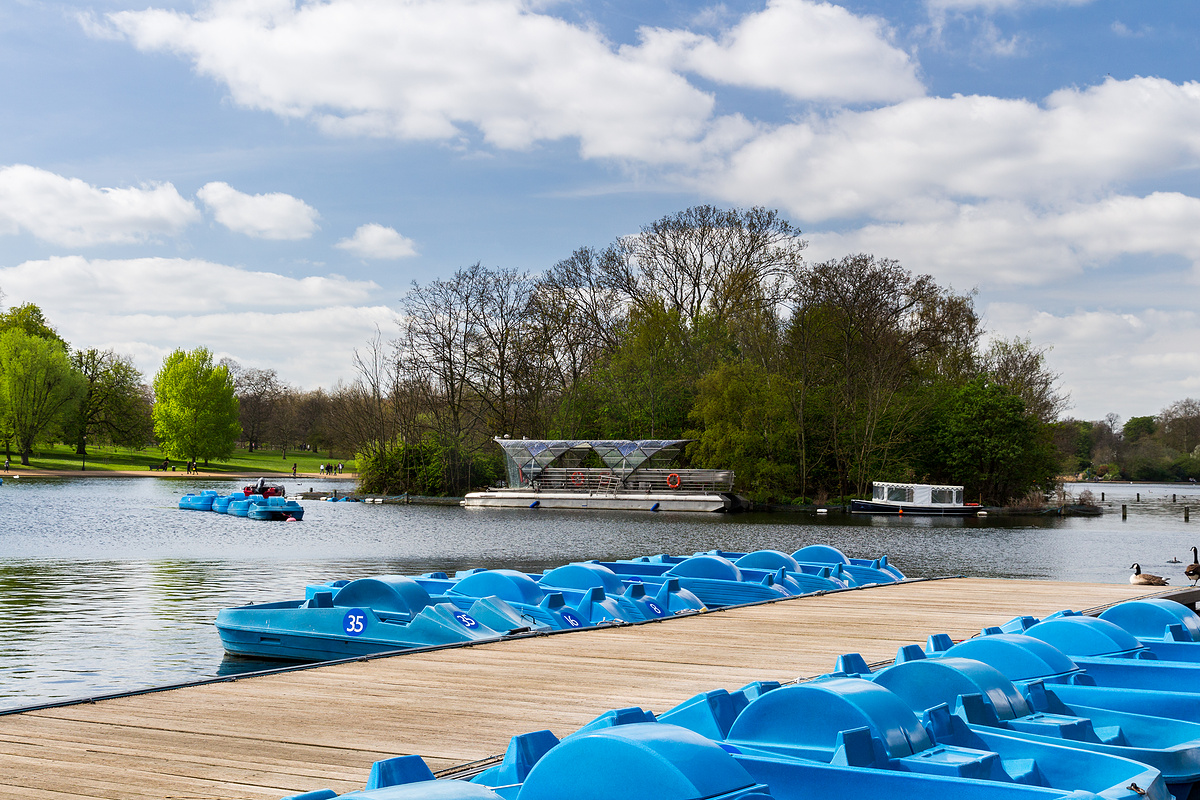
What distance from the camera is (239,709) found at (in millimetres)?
6082

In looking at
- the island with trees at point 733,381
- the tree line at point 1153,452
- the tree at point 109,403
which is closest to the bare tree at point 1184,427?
the tree line at point 1153,452

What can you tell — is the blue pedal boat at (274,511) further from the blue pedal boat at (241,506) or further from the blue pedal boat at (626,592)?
the blue pedal boat at (626,592)

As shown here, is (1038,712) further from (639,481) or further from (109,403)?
(109,403)

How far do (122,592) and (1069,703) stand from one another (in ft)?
58.8

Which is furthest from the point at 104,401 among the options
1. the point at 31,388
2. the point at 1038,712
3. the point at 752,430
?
the point at 1038,712

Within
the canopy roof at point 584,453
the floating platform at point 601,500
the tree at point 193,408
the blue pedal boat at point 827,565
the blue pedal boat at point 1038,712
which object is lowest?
the floating platform at point 601,500

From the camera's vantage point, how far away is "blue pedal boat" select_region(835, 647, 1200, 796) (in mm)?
4703

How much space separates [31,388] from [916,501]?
229 feet

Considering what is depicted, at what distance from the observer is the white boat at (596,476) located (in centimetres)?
5656

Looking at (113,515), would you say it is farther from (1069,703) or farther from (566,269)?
(1069,703)

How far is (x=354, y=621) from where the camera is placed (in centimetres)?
1118

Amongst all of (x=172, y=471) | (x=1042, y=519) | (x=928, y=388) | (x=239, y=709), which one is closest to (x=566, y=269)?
(x=928, y=388)

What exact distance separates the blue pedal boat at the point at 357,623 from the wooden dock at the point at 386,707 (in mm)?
1542

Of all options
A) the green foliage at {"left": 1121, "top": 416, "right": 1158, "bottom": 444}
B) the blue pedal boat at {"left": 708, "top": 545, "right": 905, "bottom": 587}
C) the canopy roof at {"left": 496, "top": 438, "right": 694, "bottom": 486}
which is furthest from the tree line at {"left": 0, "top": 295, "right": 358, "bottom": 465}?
the green foliage at {"left": 1121, "top": 416, "right": 1158, "bottom": 444}
